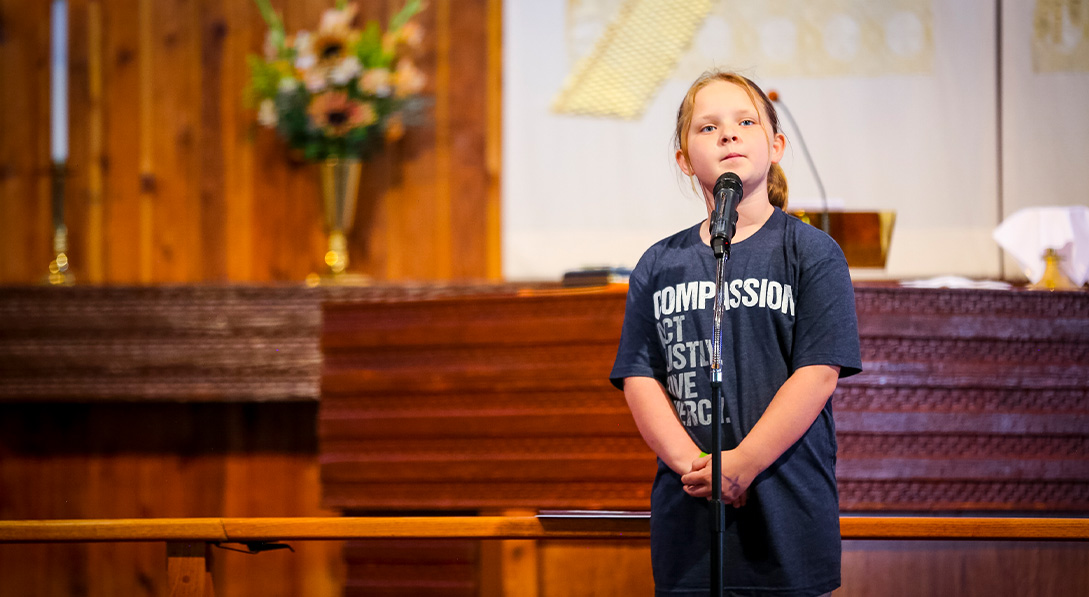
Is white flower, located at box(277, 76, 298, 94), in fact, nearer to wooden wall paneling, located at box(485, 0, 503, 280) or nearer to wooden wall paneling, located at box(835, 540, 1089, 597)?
wooden wall paneling, located at box(485, 0, 503, 280)

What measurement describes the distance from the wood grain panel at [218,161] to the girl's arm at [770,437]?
7.48ft

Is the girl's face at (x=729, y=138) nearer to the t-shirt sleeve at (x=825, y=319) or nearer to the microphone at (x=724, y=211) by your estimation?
the microphone at (x=724, y=211)

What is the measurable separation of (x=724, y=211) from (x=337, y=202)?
2287 mm

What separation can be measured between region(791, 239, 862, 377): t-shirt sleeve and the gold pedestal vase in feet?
7.26

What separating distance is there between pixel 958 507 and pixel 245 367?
6.37 feet

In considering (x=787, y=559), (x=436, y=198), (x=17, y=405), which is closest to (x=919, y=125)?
(x=436, y=198)

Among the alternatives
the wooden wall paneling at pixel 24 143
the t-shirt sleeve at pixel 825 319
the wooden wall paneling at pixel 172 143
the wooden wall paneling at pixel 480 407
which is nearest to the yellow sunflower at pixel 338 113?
the wooden wall paneling at pixel 172 143

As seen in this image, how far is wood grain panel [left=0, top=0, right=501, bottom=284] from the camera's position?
339cm

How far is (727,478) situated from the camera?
1162 millimetres

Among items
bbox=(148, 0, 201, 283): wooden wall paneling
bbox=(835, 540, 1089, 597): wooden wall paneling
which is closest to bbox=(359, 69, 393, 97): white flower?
bbox=(148, 0, 201, 283): wooden wall paneling

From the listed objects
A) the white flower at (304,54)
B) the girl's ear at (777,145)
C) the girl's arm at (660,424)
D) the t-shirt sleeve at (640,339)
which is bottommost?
the girl's arm at (660,424)

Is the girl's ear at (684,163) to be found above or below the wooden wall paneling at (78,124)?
below

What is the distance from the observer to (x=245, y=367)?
9.12 ft

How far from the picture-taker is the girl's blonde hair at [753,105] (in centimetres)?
128
